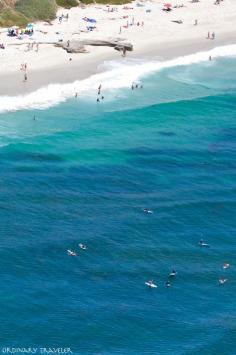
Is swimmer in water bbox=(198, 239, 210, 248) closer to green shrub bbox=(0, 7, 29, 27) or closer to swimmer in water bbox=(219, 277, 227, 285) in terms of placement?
swimmer in water bbox=(219, 277, 227, 285)

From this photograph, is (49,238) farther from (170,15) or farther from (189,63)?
(170,15)

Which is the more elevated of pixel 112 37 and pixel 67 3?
pixel 67 3

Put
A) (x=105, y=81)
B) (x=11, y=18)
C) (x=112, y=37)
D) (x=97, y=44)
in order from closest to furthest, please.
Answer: (x=105, y=81) < (x=97, y=44) < (x=11, y=18) < (x=112, y=37)

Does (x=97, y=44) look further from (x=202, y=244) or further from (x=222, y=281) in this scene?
(x=222, y=281)

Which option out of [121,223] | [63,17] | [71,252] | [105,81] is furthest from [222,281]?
[63,17]

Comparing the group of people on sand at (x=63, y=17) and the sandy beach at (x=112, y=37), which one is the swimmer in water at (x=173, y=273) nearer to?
the sandy beach at (x=112, y=37)

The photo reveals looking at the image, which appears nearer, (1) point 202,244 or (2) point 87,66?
(1) point 202,244

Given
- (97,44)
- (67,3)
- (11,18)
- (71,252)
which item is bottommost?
(71,252)

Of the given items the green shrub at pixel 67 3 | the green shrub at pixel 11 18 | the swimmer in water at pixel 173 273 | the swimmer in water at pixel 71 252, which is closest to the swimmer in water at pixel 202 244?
the swimmer in water at pixel 173 273

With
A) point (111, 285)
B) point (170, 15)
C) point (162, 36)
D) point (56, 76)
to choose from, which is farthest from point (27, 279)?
point (170, 15)
